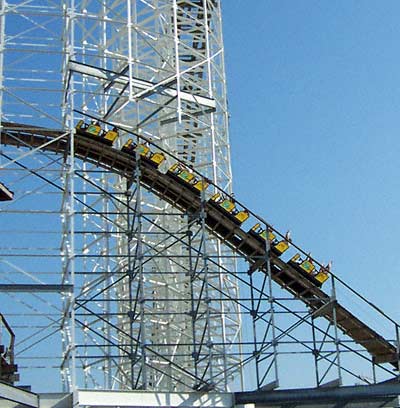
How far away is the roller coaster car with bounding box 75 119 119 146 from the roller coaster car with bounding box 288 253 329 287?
21.6 ft

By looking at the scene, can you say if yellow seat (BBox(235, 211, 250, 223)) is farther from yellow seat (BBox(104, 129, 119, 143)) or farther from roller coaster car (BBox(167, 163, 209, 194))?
yellow seat (BBox(104, 129, 119, 143))

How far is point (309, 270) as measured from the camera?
3086 centimetres

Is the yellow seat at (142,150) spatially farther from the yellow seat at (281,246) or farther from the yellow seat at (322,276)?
the yellow seat at (322,276)

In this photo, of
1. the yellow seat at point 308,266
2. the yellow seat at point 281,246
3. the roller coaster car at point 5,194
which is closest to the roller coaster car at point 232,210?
the yellow seat at point 281,246

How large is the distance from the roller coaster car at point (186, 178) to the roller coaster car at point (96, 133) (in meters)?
2.00

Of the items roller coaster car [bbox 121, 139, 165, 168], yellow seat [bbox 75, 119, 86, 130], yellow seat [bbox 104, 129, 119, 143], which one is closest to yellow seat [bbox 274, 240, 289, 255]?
roller coaster car [bbox 121, 139, 165, 168]

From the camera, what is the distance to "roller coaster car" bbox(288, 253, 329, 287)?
30.8m

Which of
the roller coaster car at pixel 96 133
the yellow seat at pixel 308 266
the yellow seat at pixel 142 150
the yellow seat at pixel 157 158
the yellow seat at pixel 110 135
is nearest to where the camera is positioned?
the roller coaster car at pixel 96 133

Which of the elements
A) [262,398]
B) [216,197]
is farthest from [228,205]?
[262,398]

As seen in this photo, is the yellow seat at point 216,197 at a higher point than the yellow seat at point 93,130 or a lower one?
lower

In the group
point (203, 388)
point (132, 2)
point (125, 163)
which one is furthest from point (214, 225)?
point (132, 2)

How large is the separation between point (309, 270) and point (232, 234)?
2.59 metres

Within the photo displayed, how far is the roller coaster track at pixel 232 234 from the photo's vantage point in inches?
1181

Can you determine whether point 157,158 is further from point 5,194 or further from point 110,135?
point 5,194
